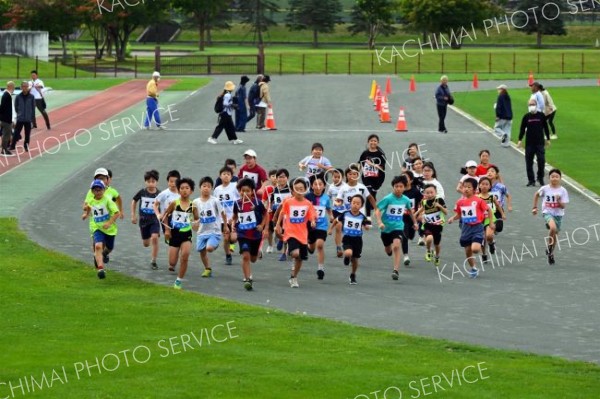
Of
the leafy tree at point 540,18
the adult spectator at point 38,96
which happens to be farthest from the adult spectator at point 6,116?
the leafy tree at point 540,18

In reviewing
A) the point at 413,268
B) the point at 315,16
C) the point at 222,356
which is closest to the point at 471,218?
the point at 413,268

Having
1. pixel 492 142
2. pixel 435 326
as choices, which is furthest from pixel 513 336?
pixel 492 142

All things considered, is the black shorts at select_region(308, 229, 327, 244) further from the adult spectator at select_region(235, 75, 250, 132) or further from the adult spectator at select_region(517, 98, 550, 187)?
the adult spectator at select_region(235, 75, 250, 132)

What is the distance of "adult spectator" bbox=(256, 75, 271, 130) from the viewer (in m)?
43.4

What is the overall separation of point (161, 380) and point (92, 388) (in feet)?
2.44

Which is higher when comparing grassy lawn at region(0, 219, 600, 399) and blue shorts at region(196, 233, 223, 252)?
blue shorts at region(196, 233, 223, 252)

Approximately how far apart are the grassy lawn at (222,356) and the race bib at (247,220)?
143 centimetres

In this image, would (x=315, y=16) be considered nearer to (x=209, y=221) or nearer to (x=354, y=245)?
(x=209, y=221)

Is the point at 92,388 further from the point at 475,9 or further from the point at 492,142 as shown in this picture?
the point at 475,9

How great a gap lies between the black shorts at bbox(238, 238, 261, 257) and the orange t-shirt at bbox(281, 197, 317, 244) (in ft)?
1.80

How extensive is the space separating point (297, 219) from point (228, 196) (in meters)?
1.56

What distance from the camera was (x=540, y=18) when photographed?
11550 centimetres

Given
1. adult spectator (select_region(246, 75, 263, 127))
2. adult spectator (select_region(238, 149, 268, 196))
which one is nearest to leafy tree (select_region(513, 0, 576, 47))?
adult spectator (select_region(246, 75, 263, 127))

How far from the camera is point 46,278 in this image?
19844 millimetres
